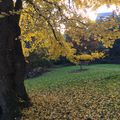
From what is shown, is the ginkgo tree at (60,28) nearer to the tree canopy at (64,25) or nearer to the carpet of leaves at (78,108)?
the tree canopy at (64,25)

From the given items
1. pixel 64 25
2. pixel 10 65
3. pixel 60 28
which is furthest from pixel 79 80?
pixel 10 65

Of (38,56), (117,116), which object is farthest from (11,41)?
(38,56)

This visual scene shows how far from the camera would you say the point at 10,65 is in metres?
15.1

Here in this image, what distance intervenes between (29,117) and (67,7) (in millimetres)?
4753

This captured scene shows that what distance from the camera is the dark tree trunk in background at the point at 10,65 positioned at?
47.2 ft

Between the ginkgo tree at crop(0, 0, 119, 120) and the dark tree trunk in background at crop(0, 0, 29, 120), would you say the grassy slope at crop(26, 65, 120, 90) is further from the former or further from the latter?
the dark tree trunk in background at crop(0, 0, 29, 120)

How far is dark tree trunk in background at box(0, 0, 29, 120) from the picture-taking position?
47.2 ft

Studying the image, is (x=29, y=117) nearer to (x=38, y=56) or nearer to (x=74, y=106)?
(x=74, y=106)

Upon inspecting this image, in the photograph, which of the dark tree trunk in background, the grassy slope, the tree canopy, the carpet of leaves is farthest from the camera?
the grassy slope

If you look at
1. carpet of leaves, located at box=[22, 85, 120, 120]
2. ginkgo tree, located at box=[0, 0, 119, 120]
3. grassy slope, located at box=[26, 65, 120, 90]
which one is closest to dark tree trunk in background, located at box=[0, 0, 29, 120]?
ginkgo tree, located at box=[0, 0, 119, 120]

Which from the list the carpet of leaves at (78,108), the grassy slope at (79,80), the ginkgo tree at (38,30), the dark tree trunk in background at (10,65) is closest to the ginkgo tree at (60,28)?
the ginkgo tree at (38,30)

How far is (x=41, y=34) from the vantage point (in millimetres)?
17453

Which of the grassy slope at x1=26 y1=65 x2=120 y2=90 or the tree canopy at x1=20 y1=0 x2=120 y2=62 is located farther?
the grassy slope at x1=26 y1=65 x2=120 y2=90

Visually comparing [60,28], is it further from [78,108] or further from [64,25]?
[78,108]
